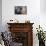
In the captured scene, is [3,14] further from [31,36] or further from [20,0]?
[31,36]

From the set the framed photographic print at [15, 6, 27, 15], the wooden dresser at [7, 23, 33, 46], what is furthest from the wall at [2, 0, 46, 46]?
the wooden dresser at [7, 23, 33, 46]

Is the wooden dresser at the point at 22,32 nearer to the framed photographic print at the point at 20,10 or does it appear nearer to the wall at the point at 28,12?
the wall at the point at 28,12

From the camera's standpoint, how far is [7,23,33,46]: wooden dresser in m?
5.52

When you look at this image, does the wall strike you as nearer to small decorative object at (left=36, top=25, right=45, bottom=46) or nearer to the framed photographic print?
the framed photographic print

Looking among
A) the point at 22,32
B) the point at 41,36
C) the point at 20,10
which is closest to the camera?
the point at 41,36

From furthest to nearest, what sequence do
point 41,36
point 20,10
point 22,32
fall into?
point 20,10 < point 22,32 < point 41,36

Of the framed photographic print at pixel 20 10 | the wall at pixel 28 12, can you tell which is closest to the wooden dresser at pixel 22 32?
the wall at pixel 28 12

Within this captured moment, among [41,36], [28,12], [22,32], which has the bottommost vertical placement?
[41,36]

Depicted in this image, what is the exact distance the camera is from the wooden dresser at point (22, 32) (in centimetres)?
552

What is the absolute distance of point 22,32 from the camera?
560cm

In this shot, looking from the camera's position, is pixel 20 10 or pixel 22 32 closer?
pixel 22 32

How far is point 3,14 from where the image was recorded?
5684 mm

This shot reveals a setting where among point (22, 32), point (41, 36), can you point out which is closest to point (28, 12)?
point (22, 32)

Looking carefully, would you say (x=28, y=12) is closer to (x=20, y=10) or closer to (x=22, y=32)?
(x=20, y=10)
